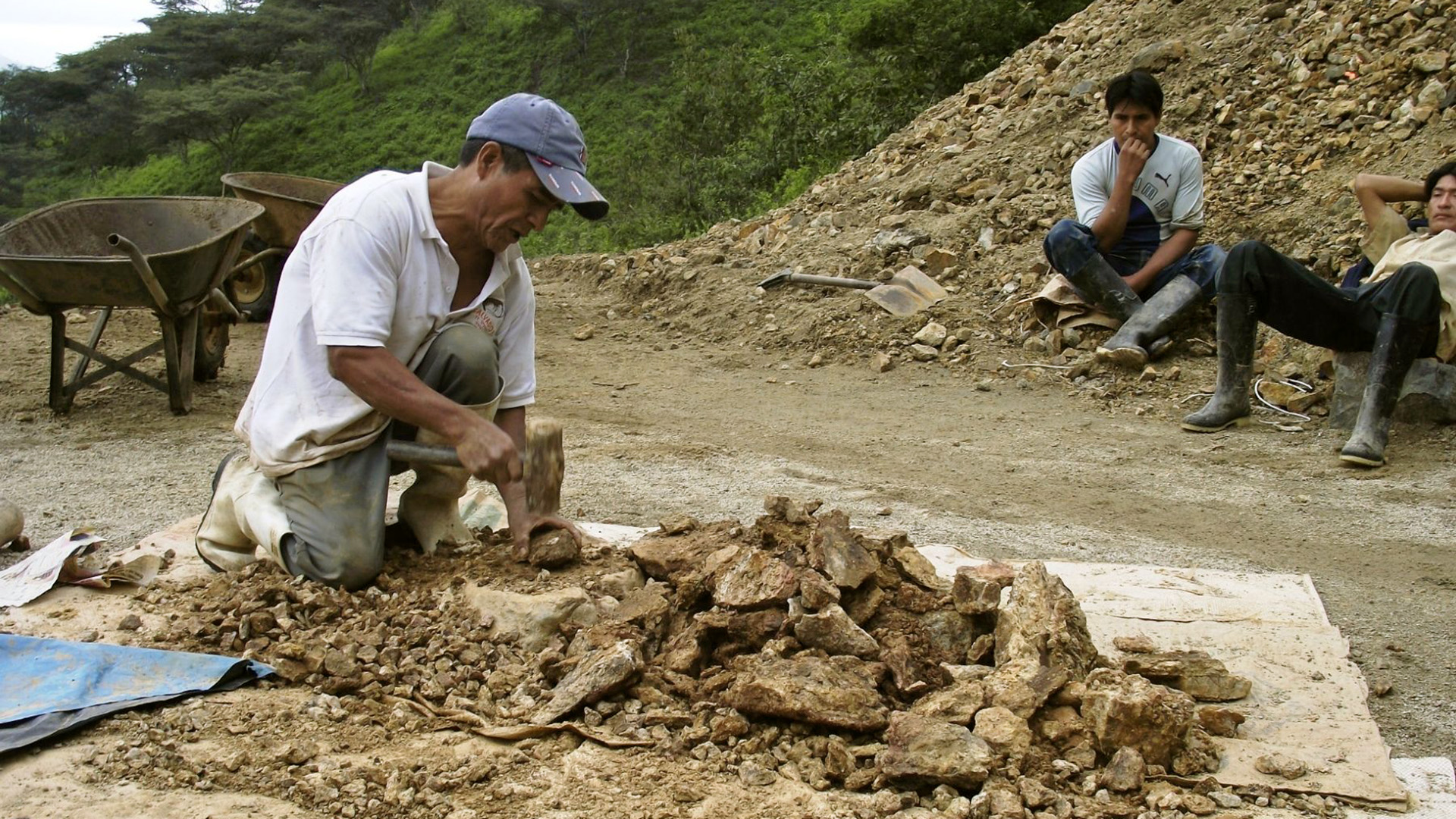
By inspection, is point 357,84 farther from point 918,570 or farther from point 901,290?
point 918,570

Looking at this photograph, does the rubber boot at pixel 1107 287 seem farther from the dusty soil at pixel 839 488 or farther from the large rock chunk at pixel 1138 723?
the large rock chunk at pixel 1138 723

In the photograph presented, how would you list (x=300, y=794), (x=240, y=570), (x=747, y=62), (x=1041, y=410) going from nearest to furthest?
(x=300, y=794), (x=240, y=570), (x=1041, y=410), (x=747, y=62)

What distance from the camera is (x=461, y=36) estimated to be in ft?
105

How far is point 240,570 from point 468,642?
2.71 feet

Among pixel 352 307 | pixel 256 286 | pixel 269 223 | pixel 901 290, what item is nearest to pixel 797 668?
pixel 352 307

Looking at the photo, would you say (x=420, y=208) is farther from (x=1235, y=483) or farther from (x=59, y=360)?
(x=59, y=360)

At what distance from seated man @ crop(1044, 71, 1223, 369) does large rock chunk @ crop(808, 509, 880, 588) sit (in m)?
3.47

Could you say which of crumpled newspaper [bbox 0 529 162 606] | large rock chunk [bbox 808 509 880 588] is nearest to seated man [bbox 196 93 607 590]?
crumpled newspaper [bbox 0 529 162 606]

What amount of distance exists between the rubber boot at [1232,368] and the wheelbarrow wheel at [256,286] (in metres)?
5.96

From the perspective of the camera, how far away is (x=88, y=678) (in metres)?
2.38

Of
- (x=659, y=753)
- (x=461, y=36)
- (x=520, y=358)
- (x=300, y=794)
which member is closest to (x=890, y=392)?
(x=520, y=358)

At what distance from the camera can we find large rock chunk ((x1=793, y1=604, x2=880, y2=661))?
240 cm

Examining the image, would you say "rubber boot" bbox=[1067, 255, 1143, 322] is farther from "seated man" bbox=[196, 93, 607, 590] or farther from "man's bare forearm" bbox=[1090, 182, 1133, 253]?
"seated man" bbox=[196, 93, 607, 590]

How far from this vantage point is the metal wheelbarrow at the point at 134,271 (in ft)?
17.4
